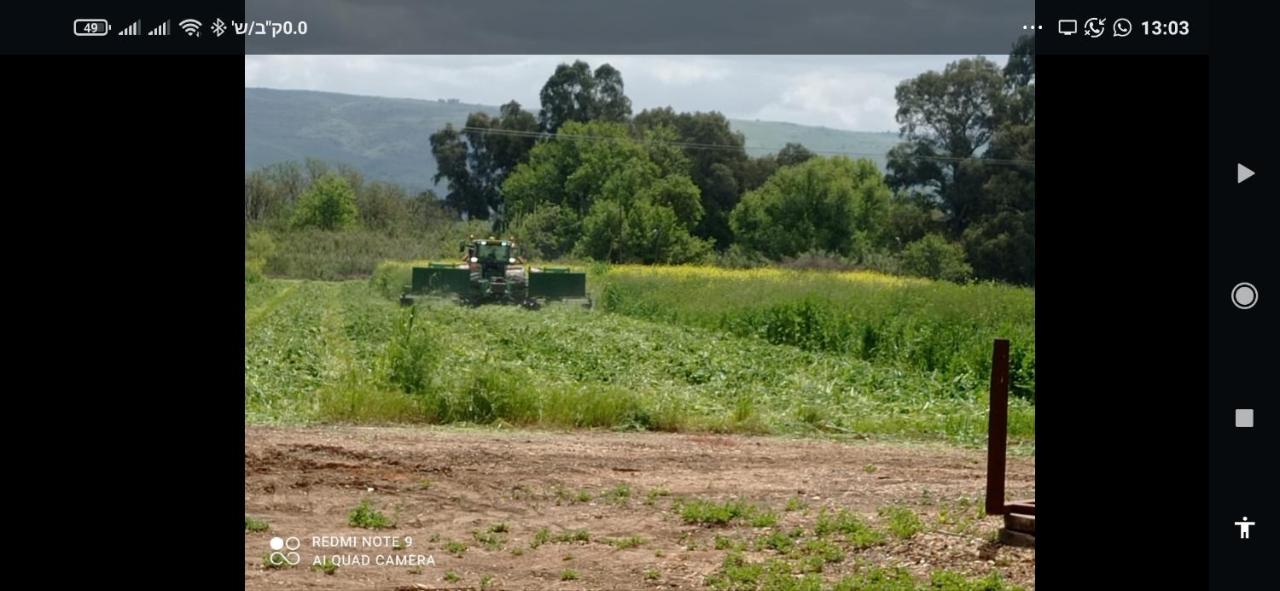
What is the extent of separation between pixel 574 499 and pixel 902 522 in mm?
2083

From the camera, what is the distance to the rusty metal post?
4.80 meters

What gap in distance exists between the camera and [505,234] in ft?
41.4

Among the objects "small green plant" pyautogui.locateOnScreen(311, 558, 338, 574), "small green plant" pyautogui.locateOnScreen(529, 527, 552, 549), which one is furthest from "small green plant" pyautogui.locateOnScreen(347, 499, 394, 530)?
"small green plant" pyautogui.locateOnScreen(311, 558, 338, 574)

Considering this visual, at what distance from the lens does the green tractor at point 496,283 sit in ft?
47.1

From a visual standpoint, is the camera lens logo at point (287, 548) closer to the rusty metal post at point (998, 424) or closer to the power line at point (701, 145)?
the rusty metal post at point (998, 424)

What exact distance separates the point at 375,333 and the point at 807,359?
498 centimetres

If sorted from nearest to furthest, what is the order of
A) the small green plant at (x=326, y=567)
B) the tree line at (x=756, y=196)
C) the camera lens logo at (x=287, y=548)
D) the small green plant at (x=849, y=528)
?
the camera lens logo at (x=287, y=548)
the small green plant at (x=326, y=567)
the small green plant at (x=849, y=528)
the tree line at (x=756, y=196)

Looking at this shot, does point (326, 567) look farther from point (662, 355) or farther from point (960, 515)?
point (662, 355)

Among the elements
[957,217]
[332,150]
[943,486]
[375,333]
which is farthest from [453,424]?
[957,217]

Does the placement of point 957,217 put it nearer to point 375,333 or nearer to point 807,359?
point 807,359

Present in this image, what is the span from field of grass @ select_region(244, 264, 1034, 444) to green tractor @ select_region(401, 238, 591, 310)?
0.18 meters
